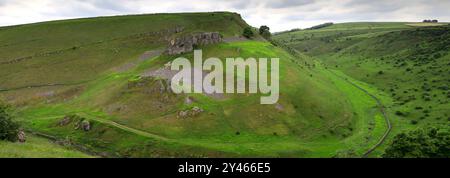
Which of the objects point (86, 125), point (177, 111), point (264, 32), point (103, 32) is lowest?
point (86, 125)

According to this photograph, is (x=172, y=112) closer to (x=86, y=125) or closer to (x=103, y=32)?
(x=86, y=125)

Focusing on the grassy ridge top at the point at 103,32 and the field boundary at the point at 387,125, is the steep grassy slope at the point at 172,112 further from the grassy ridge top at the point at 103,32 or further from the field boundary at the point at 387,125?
the grassy ridge top at the point at 103,32

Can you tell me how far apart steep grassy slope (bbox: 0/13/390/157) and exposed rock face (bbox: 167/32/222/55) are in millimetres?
3392

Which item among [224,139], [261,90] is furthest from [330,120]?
[224,139]

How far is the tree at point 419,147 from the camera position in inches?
2467

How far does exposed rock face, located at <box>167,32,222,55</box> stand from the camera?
131m

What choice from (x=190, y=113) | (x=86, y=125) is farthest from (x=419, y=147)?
(x=86, y=125)

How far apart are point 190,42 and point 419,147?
84609 mm

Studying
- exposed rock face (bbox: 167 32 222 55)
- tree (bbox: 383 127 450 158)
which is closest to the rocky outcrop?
tree (bbox: 383 127 450 158)

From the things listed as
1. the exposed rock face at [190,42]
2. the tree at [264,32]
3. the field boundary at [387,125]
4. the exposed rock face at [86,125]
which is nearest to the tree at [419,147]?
the field boundary at [387,125]

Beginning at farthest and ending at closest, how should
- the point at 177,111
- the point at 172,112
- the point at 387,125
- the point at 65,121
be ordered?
the point at 387,125 < the point at 65,121 < the point at 172,112 < the point at 177,111

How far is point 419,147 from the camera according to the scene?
6328 cm
